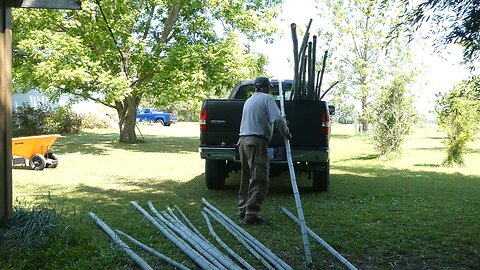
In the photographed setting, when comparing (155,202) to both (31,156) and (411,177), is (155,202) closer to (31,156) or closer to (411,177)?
(31,156)

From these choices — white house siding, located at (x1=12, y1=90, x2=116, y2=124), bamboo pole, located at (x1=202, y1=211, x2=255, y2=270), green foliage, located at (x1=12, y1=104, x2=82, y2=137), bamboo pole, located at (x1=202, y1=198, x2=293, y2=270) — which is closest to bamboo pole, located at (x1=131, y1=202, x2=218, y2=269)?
bamboo pole, located at (x1=202, y1=211, x2=255, y2=270)

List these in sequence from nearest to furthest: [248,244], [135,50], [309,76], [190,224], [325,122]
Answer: [248,244] → [190,224] → [309,76] → [325,122] → [135,50]

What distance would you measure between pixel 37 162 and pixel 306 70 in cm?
746

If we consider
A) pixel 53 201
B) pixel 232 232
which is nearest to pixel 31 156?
pixel 53 201

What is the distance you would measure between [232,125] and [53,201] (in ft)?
9.65

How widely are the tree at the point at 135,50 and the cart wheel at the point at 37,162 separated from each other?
5530 mm

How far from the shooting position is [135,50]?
1917 centimetres

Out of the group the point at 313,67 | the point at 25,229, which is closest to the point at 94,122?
the point at 313,67

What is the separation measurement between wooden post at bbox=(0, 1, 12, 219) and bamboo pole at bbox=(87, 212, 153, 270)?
3.17ft

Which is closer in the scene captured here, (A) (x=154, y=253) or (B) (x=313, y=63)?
(A) (x=154, y=253)

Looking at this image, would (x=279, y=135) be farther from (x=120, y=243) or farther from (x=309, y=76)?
(x=120, y=243)

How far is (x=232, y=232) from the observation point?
17.2 feet

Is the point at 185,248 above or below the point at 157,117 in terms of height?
below

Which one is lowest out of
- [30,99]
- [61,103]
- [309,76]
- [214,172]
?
[214,172]
